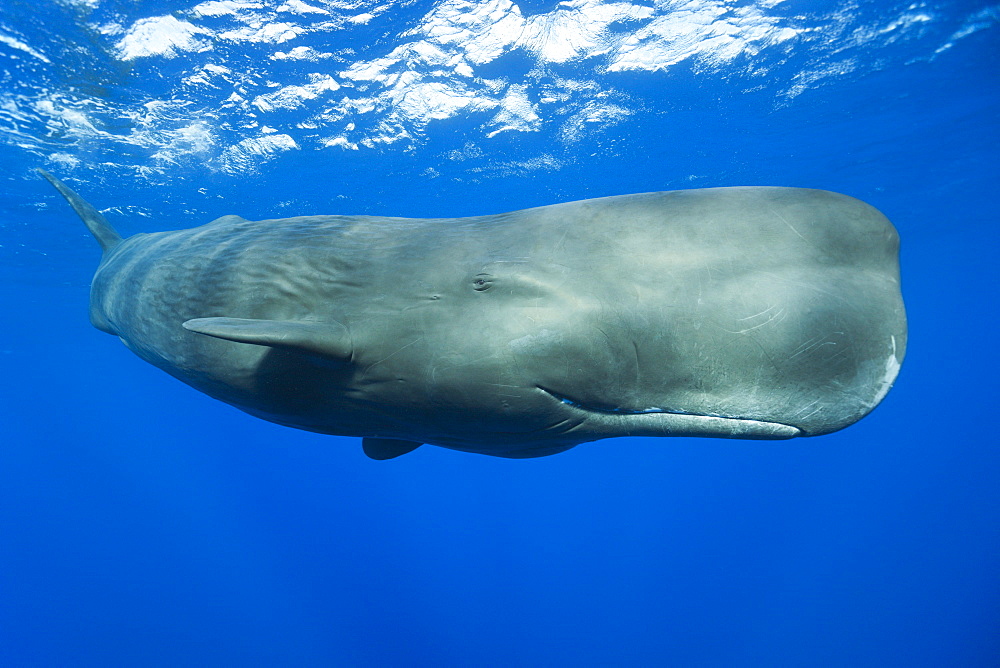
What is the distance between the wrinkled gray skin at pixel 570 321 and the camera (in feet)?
5.82

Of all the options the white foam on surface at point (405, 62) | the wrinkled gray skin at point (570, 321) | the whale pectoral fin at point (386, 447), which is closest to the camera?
the wrinkled gray skin at point (570, 321)

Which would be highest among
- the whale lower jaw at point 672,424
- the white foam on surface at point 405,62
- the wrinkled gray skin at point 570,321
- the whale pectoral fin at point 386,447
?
the white foam on surface at point 405,62

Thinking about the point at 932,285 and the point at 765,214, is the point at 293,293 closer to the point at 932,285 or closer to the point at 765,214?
the point at 765,214

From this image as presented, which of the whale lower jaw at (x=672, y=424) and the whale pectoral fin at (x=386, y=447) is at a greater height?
the whale lower jaw at (x=672, y=424)

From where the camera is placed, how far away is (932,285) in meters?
38.1

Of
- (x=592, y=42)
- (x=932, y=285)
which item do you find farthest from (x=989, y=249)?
(x=592, y=42)

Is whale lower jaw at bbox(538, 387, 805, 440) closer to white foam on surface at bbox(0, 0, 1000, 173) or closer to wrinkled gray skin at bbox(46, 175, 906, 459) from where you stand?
wrinkled gray skin at bbox(46, 175, 906, 459)

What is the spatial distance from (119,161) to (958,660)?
49.2m

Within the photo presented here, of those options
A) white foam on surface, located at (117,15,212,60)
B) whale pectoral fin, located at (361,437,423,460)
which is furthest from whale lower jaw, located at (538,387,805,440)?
white foam on surface, located at (117,15,212,60)

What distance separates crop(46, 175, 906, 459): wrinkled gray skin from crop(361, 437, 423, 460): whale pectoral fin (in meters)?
0.68

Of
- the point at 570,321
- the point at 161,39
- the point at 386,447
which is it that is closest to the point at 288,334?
the point at 570,321

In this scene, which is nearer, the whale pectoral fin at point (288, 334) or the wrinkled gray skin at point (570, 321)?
the wrinkled gray skin at point (570, 321)

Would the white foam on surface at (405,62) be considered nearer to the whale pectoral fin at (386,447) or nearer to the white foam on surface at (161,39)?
the white foam on surface at (161,39)

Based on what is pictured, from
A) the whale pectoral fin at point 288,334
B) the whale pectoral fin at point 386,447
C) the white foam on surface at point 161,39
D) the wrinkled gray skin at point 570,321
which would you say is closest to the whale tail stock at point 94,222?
the wrinkled gray skin at point 570,321
